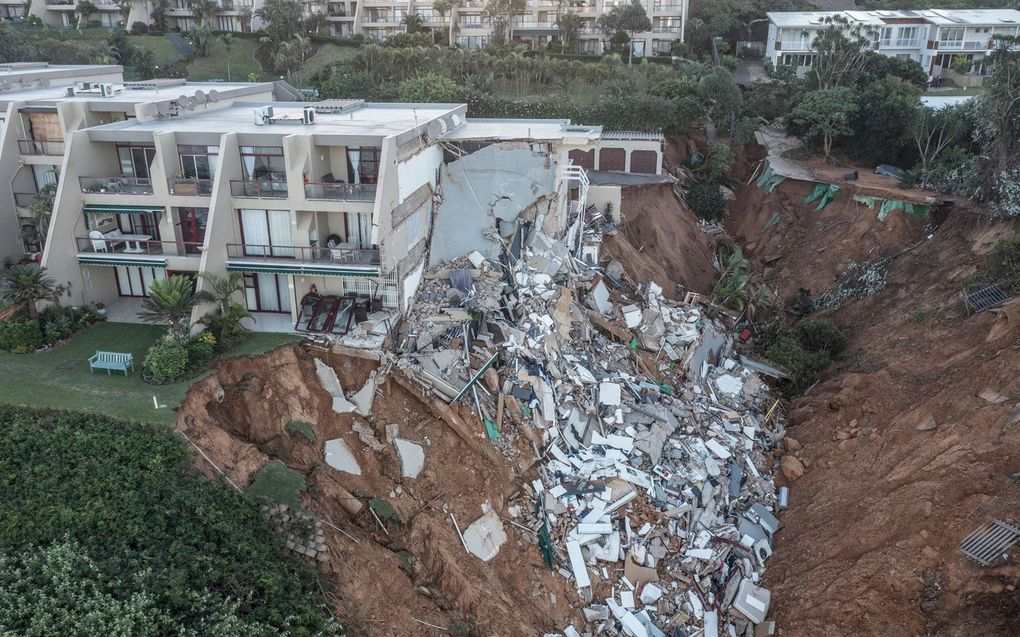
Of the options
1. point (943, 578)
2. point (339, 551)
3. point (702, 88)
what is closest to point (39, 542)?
point (339, 551)

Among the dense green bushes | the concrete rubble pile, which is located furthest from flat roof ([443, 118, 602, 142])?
the dense green bushes

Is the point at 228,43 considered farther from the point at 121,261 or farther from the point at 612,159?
the point at 121,261

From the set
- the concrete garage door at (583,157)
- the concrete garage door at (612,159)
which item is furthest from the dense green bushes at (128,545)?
the concrete garage door at (612,159)

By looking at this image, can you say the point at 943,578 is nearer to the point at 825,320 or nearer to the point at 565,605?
the point at 565,605

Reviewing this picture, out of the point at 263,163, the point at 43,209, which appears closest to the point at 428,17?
the point at 263,163

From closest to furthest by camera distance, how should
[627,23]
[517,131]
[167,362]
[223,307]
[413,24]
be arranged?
[167,362] < [223,307] < [517,131] < [627,23] < [413,24]

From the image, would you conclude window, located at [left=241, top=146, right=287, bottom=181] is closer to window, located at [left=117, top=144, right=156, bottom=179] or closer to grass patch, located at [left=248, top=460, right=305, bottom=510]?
window, located at [left=117, top=144, right=156, bottom=179]

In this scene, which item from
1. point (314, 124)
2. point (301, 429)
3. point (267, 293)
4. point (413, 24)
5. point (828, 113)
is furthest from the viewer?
point (413, 24)
